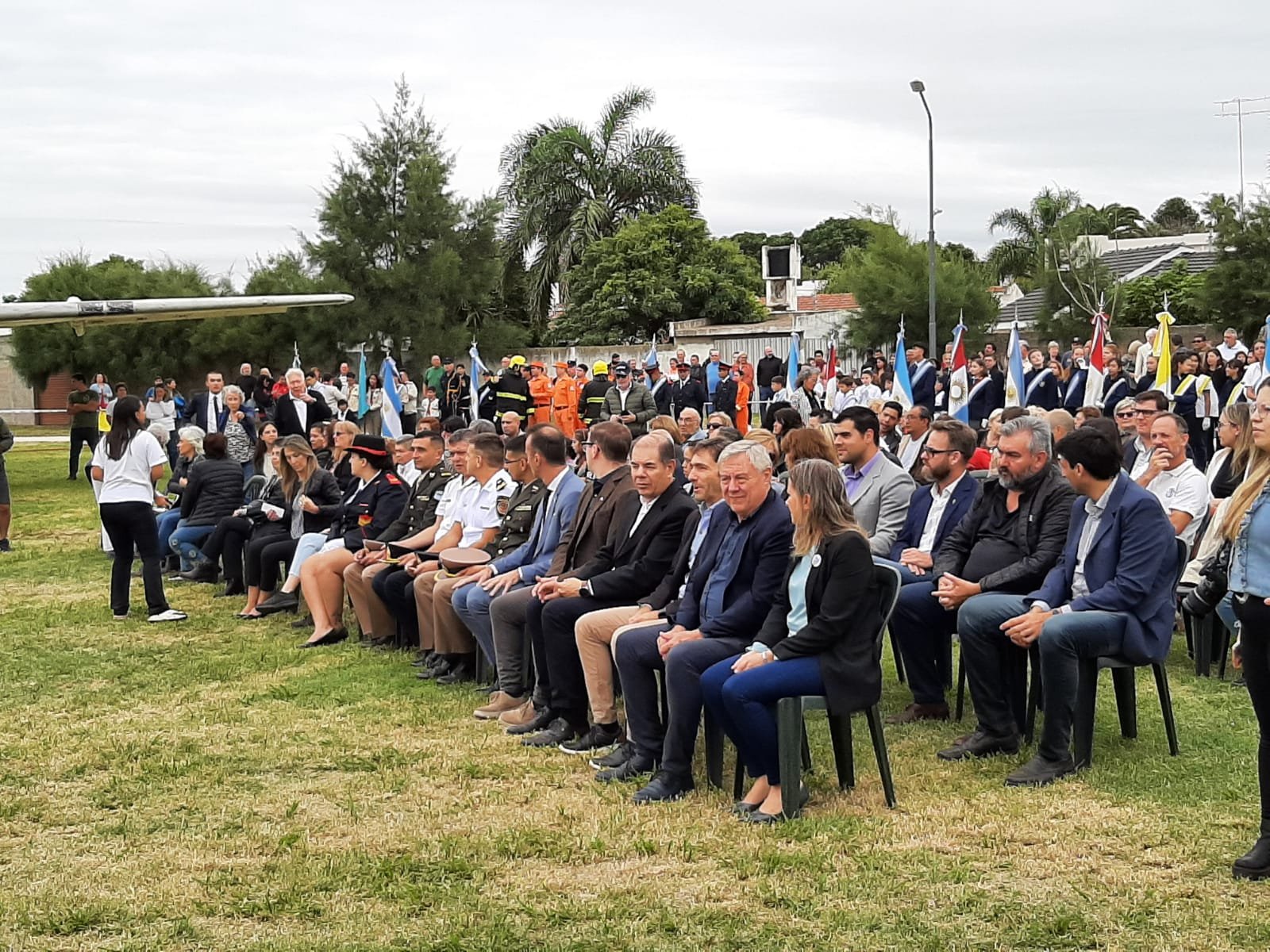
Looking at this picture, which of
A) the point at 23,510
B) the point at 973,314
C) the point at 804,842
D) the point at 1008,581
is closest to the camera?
the point at 804,842

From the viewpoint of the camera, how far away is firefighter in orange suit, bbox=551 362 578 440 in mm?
24562

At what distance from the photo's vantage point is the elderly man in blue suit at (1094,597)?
5.50m

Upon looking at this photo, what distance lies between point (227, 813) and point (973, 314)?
3566cm

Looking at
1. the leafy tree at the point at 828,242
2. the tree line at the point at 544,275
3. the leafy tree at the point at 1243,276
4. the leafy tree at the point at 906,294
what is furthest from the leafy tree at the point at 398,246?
the leafy tree at the point at 828,242

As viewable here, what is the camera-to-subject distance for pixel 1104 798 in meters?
5.24

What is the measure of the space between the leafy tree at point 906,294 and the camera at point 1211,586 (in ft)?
109

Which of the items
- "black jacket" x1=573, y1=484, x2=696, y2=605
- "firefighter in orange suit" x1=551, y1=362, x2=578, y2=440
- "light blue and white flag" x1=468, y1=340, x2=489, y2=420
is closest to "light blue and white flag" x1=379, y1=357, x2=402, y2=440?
"light blue and white flag" x1=468, y1=340, x2=489, y2=420

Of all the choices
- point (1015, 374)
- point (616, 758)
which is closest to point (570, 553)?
point (616, 758)

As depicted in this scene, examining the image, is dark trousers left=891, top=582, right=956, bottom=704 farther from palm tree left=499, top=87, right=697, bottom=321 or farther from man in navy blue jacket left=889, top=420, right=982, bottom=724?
palm tree left=499, top=87, right=697, bottom=321

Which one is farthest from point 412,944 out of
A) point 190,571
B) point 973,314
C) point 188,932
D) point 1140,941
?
point 973,314

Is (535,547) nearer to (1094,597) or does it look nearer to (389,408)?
(1094,597)

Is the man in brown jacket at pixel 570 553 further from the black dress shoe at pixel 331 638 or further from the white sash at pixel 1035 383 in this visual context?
the white sash at pixel 1035 383

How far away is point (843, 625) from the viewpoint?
5109 mm

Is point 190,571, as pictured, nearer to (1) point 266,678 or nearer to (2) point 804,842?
(1) point 266,678
